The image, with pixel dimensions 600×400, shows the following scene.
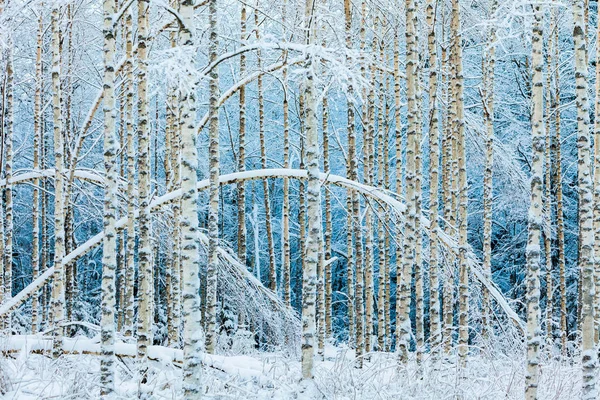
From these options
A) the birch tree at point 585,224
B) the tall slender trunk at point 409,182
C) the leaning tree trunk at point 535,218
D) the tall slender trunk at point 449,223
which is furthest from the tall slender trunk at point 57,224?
the birch tree at point 585,224

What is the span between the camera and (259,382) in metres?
6.57

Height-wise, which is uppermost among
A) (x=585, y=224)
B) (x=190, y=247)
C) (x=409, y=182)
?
(x=409, y=182)

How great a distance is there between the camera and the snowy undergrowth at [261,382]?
589cm

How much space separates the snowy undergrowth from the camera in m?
5.89

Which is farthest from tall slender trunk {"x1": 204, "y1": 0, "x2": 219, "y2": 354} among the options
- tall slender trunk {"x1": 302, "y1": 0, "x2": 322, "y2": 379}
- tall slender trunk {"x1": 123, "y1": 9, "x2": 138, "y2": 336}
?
tall slender trunk {"x1": 302, "y1": 0, "x2": 322, "y2": 379}

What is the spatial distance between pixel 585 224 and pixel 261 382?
140 inches

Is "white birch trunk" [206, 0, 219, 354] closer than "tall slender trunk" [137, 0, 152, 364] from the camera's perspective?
No

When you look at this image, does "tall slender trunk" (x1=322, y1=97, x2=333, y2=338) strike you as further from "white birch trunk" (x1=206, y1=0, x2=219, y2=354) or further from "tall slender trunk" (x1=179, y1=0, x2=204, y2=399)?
"tall slender trunk" (x1=179, y1=0, x2=204, y2=399)

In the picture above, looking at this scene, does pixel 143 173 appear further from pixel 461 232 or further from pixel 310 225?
pixel 461 232

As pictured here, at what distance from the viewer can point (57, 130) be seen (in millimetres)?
7223

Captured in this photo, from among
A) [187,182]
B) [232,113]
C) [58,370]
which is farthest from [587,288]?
[232,113]

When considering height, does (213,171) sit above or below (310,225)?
above

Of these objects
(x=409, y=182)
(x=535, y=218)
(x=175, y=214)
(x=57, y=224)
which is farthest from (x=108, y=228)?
(x=535, y=218)

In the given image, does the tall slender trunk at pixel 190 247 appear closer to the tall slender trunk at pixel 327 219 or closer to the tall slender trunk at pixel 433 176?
the tall slender trunk at pixel 433 176
